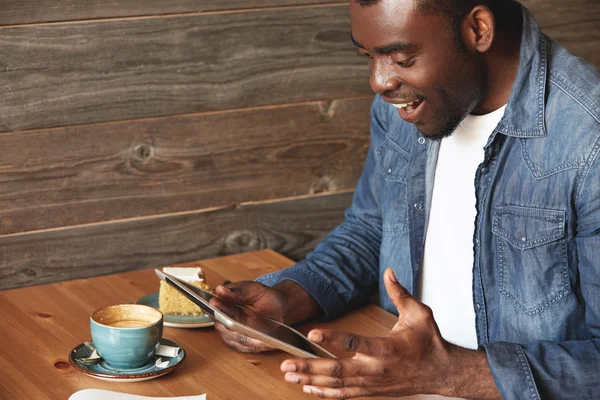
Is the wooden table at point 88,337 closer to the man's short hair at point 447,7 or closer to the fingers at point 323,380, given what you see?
the fingers at point 323,380

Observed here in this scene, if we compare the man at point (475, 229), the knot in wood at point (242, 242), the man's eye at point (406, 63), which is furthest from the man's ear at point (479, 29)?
the knot in wood at point (242, 242)

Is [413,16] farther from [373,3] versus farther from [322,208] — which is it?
[322,208]

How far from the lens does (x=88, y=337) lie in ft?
4.73

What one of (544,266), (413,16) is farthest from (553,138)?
(413,16)

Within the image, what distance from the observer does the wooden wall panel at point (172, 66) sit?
169 centimetres

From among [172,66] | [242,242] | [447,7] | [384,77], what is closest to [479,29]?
[447,7]

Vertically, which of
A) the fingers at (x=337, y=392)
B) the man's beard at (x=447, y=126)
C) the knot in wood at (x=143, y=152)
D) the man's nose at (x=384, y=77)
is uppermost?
the man's nose at (x=384, y=77)

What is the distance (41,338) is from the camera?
4.69 ft

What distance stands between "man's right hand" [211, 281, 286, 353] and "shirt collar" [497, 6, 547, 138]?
19.6 inches

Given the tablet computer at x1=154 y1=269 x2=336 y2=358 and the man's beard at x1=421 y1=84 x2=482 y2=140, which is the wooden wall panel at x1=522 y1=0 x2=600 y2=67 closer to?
the man's beard at x1=421 y1=84 x2=482 y2=140

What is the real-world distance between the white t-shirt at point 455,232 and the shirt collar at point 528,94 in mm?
69

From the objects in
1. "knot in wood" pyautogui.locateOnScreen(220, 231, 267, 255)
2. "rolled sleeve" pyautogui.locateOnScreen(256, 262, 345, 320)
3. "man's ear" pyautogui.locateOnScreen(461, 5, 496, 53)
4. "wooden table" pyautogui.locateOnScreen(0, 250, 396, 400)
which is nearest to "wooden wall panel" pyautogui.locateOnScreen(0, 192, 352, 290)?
"knot in wood" pyautogui.locateOnScreen(220, 231, 267, 255)

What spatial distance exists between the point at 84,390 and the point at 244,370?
0.85ft

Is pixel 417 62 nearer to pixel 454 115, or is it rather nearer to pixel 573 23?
pixel 454 115
